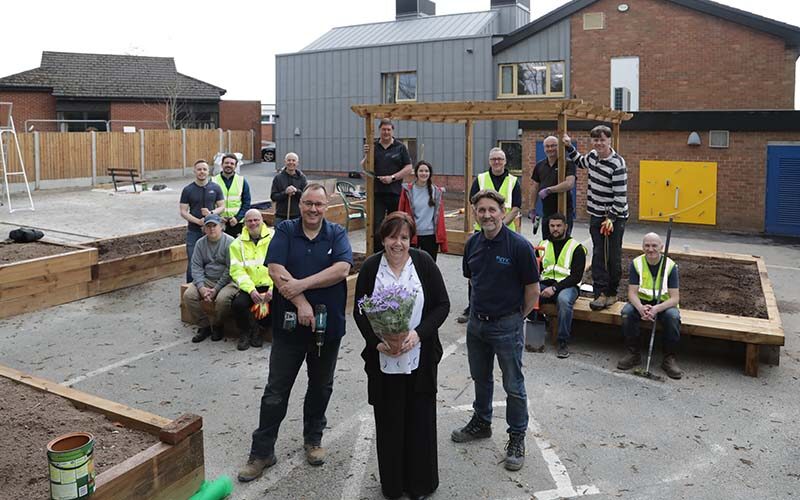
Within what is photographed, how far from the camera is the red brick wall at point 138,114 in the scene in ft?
117

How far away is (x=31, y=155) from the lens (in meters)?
23.3

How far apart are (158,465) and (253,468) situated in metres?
0.75

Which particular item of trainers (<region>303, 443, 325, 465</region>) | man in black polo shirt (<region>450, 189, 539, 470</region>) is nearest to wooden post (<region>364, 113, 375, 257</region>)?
man in black polo shirt (<region>450, 189, 539, 470</region>)

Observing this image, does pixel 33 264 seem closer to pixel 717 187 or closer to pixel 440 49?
pixel 717 187

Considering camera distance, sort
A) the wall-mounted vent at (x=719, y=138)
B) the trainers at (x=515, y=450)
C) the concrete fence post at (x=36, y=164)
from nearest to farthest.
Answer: the trainers at (x=515, y=450), the wall-mounted vent at (x=719, y=138), the concrete fence post at (x=36, y=164)

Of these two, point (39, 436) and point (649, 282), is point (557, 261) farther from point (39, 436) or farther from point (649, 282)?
point (39, 436)

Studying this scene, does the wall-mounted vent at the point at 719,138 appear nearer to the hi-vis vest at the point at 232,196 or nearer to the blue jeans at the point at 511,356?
the hi-vis vest at the point at 232,196

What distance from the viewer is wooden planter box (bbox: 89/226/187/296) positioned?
389 inches

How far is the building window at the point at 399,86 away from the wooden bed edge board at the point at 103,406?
2365 centimetres

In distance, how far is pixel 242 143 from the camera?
35.9 metres

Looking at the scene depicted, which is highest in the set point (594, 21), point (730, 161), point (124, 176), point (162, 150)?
point (594, 21)

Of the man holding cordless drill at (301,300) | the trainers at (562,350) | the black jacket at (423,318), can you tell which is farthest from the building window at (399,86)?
the black jacket at (423,318)

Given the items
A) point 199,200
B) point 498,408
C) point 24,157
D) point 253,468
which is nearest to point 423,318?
point 253,468

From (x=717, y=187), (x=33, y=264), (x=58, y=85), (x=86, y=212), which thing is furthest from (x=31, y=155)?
(x=717, y=187)
